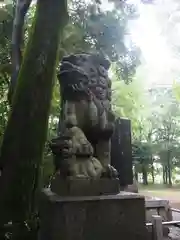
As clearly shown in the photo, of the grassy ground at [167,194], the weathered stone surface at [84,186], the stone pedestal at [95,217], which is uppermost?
the weathered stone surface at [84,186]

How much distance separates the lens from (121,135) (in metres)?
5.97

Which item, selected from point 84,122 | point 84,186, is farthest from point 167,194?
point 84,186

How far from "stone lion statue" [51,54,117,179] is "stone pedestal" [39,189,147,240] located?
343mm

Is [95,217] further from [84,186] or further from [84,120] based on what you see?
[84,120]

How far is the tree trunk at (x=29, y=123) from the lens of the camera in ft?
19.4

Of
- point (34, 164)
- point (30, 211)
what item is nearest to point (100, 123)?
point (34, 164)

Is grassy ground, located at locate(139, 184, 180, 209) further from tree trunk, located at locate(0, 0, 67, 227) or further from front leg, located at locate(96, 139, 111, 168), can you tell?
front leg, located at locate(96, 139, 111, 168)

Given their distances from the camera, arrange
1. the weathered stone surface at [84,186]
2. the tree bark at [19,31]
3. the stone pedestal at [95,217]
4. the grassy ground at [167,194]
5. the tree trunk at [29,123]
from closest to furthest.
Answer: the stone pedestal at [95,217] → the weathered stone surface at [84,186] → the tree trunk at [29,123] → the tree bark at [19,31] → the grassy ground at [167,194]

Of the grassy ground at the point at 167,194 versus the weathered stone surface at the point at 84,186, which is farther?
the grassy ground at the point at 167,194

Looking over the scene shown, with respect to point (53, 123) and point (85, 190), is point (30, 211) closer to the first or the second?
point (85, 190)

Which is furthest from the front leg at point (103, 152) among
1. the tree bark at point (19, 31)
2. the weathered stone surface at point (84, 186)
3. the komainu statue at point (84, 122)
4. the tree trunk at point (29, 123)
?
Answer: the tree bark at point (19, 31)

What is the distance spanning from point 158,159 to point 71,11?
17086mm

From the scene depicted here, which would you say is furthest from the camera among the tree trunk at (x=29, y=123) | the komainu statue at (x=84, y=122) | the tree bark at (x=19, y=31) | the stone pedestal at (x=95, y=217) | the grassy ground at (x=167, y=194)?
the grassy ground at (x=167, y=194)

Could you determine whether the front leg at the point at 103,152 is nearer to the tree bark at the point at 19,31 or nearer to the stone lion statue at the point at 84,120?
the stone lion statue at the point at 84,120
